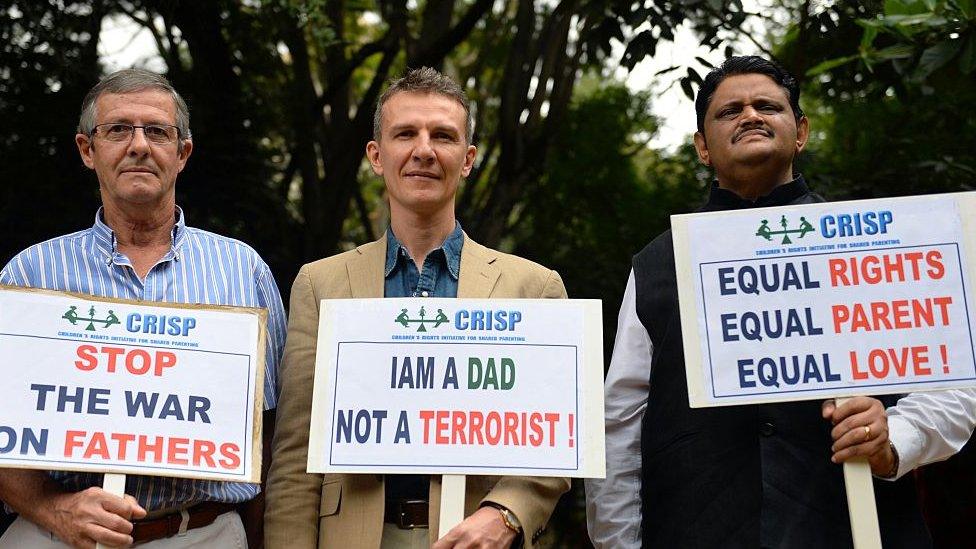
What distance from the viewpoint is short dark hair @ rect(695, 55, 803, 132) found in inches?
128

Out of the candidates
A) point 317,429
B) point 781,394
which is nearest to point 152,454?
point 317,429

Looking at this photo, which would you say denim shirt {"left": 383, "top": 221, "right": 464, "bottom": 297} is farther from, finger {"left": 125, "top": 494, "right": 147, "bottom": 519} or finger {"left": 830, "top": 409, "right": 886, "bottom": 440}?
finger {"left": 830, "top": 409, "right": 886, "bottom": 440}

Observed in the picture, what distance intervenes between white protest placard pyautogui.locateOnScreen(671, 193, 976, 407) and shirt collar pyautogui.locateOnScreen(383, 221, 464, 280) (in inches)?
26.9

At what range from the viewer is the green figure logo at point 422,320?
2.92 m

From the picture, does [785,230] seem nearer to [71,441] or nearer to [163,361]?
[163,361]

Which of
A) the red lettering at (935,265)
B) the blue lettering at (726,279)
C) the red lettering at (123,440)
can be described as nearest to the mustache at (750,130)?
the blue lettering at (726,279)

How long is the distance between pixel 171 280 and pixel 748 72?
1840 millimetres

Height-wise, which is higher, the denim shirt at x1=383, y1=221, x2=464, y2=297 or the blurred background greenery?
the blurred background greenery

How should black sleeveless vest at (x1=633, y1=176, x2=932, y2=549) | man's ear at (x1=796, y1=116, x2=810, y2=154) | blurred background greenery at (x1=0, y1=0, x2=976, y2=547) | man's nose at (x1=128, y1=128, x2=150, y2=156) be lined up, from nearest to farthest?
black sleeveless vest at (x1=633, y1=176, x2=932, y2=549) < man's nose at (x1=128, y1=128, x2=150, y2=156) < man's ear at (x1=796, y1=116, x2=810, y2=154) < blurred background greenery at (x1=0, y1=0, x2=976, y2=547)

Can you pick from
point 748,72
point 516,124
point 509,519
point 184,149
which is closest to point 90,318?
point 184,149

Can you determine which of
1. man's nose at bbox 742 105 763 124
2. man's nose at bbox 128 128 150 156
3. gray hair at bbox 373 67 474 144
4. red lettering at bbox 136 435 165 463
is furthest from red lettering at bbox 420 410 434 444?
man's nose at bbox 742 105 763 124

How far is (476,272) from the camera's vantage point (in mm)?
3174

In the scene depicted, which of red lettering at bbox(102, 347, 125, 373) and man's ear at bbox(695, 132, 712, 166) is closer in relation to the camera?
red lettering at bbox(102, 347, 125, 373)

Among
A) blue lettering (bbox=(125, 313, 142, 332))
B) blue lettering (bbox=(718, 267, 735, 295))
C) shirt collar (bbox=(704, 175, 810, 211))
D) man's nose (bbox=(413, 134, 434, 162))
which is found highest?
man's nose (bbox=(413, 134, 434, 162))
